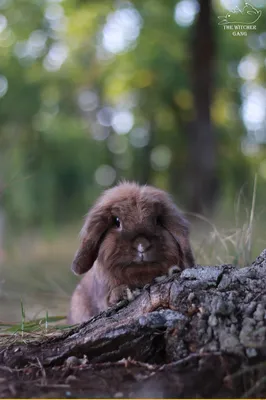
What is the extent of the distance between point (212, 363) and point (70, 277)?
4018 millimetres

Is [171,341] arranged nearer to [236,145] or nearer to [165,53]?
[165,53]

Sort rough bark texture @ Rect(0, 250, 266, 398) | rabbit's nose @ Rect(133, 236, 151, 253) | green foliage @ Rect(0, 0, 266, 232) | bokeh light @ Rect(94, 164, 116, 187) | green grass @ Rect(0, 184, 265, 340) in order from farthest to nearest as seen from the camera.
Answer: bokeh light @ Rect(94, 164, 116, 187)
green foliage @ Rect(0, 0, 266, 232)
green grass @ Rect(0, 184, 265, 340)
rabbit's nose @ Rect(133, 236, 151, 253)
rough bark texture @ Rect(0, 250, 266, 398)

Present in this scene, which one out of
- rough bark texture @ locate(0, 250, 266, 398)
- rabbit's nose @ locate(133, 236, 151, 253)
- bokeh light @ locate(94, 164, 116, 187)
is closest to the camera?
rough bark texture @ locate(0, 250, 266, 398)

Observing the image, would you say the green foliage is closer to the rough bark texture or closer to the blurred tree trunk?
the blurred tree trunk

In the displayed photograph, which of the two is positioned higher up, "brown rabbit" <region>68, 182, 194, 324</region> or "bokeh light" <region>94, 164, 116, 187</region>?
"bokeh light" <region>94, 164, 116, 187</region>

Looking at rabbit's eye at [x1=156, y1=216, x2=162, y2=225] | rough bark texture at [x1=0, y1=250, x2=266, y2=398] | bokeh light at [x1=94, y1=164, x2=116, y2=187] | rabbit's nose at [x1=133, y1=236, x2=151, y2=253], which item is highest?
bokeh light at [x1=94, y1=164, x2=116, y2=187]

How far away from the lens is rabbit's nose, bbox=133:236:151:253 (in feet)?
8.49

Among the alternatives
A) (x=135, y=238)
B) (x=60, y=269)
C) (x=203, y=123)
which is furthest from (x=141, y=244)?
(x=203, y=123)

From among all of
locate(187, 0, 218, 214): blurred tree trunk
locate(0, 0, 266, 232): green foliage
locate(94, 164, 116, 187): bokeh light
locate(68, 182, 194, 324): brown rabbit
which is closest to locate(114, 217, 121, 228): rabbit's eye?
locate(68, 182, 194, 324): brown rabbit

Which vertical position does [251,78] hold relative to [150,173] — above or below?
above

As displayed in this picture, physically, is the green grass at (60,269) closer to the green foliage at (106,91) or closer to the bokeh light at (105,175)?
the green foliage at (106,91)

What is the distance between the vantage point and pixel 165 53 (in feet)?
41.9

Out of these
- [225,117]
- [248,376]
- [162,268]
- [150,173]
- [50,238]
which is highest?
[225,117]

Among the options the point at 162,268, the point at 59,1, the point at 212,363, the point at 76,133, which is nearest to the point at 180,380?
the point at 212,363
